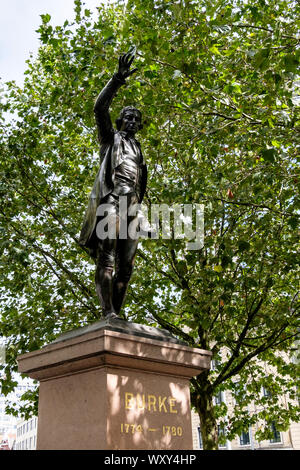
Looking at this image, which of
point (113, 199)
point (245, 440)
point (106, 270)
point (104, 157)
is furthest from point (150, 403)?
point (245, 440)

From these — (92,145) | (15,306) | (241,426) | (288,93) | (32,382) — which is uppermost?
(92,145)

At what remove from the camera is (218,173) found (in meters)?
Answer: 7.95

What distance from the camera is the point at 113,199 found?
484cm

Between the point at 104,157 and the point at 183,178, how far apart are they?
523 centimetres

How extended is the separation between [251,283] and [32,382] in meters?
6.56

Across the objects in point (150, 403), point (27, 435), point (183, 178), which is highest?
point (27, 435)

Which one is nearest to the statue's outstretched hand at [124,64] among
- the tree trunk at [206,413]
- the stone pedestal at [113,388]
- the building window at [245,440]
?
the stone pedestal at [113,388]

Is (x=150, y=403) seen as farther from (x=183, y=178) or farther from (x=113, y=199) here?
(x=183, y=178)

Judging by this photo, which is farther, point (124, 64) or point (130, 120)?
point (130, 120)

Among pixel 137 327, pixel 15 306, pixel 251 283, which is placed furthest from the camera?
pixel 15 306
